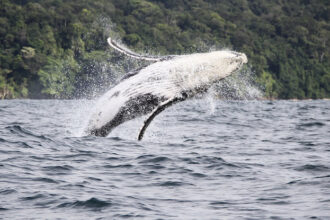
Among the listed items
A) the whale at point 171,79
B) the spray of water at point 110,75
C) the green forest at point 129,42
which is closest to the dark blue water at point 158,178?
the whale at point 171,79

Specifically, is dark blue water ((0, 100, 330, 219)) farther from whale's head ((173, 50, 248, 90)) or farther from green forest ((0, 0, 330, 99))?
green forest ((0, 0, 330, 99))

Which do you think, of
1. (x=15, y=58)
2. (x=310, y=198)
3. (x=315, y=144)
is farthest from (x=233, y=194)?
(x=15, y=58)

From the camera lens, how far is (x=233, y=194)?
29.3 ft

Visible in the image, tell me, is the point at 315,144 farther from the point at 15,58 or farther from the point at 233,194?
the point at 15,58

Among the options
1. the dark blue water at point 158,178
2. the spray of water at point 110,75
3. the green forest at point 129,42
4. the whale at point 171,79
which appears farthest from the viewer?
the green forest at point 129,42

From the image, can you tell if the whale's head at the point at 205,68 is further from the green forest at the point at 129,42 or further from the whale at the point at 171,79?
the green forest at the point at 129,42

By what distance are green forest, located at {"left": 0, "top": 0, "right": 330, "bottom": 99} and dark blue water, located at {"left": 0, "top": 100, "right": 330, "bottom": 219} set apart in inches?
2671

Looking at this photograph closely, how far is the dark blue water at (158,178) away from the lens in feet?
25.7

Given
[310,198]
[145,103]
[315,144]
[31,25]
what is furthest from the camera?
[31,25]

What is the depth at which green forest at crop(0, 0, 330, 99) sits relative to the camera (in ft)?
275

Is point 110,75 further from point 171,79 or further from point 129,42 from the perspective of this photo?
point 171,79

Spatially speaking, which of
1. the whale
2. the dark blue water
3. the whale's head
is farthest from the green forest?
the whale's head

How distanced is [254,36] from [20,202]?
Answer: 122103 millimetres

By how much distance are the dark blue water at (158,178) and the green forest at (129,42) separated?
223ft
